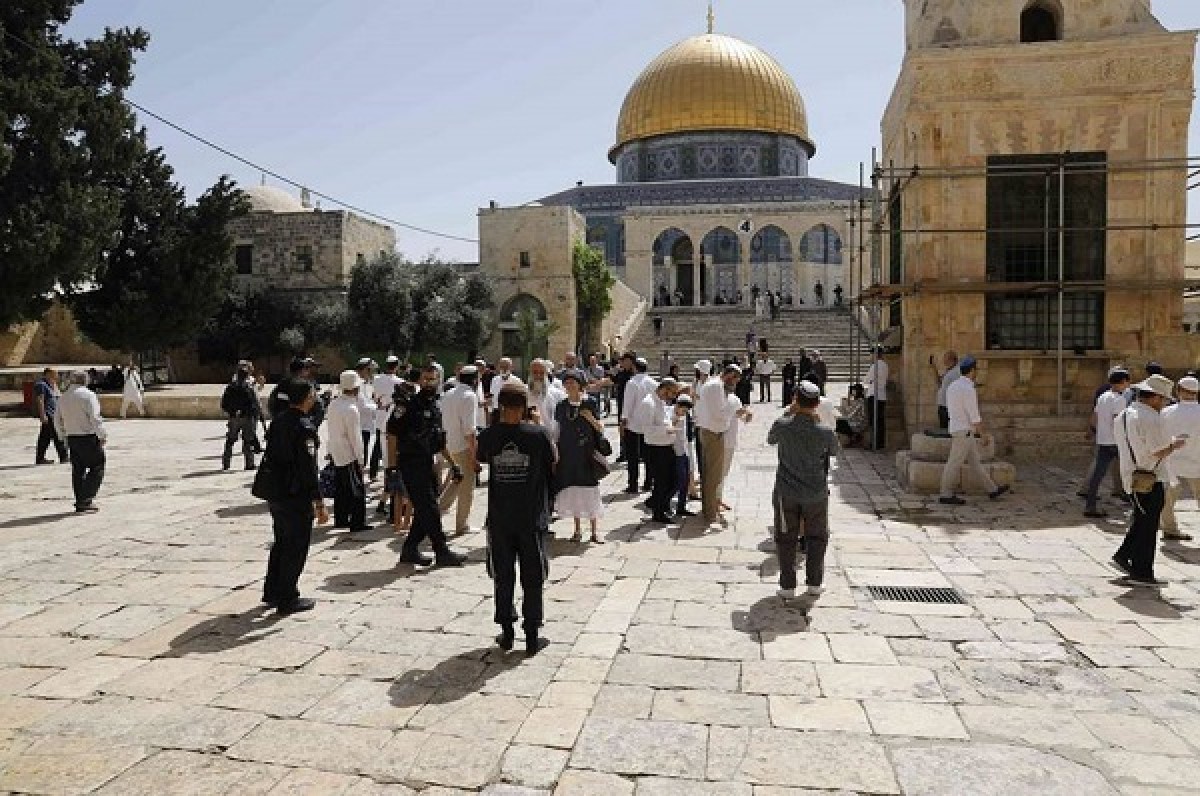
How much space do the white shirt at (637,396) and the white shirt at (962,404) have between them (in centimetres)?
293

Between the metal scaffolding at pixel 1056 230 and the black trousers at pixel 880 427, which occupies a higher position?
the metal scaffolding at pixel 1056 230

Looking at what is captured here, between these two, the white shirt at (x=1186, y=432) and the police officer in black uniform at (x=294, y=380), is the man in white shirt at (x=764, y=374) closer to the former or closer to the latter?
the police officer in black uniform at (x=294, y=380)

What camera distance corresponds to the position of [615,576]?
21.3ft

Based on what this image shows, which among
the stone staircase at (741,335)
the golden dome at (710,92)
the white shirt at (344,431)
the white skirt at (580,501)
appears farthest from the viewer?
the golden dome at (710,92)

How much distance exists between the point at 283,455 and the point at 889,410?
10.2m

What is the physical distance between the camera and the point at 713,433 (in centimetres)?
812

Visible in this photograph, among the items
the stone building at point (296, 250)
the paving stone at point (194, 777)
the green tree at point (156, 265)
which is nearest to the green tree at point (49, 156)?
the green tree at point (156, 265)

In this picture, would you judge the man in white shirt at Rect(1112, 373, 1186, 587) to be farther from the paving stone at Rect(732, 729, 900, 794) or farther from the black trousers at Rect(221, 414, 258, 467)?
the black trousers at Rect(221, 414, 258, 467)

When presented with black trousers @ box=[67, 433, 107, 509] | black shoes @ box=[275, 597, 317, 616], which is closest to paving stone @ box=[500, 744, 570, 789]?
black shoes @ box=[275, 597, 317, 616]

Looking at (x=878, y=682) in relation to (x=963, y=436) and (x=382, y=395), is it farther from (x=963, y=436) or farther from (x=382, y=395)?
(x=382, y=395)

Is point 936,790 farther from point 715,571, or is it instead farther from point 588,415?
point 588,415

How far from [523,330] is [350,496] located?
2232cm

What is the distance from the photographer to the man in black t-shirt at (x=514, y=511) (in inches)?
190

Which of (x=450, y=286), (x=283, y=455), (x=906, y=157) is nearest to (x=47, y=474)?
(x=283, y=455)
